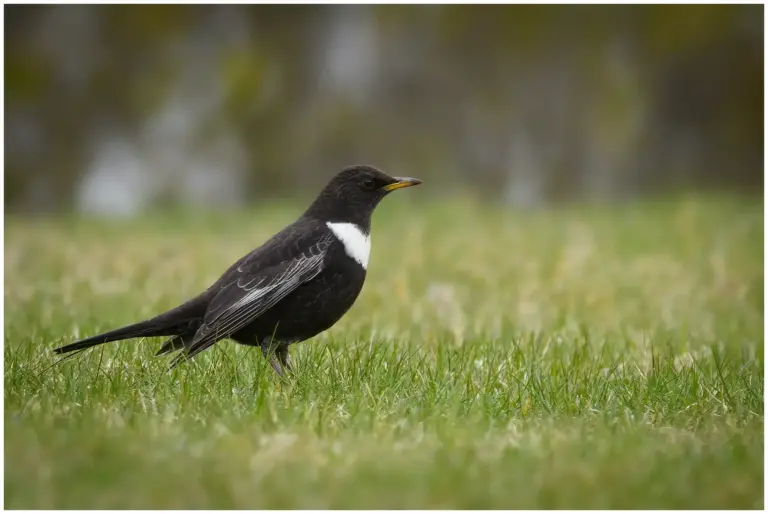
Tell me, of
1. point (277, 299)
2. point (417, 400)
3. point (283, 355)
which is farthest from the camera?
point (283, 355)

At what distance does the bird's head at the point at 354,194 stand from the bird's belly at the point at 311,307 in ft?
1.28

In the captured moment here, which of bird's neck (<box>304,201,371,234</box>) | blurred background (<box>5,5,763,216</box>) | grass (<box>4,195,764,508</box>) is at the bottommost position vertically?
grass (<box>4,195,764,508</box>)

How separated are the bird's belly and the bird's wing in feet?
0.22

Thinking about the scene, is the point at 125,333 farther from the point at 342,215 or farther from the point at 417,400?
the point at 417,400

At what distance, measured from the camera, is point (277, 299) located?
4.53 meters

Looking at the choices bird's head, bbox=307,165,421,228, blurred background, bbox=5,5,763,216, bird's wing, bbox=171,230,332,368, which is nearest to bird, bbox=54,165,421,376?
bird's wing, bbox=171,230,332,368

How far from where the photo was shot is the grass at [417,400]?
309 centimetres

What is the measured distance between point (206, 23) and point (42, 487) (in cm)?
1501

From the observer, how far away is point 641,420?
3.97m

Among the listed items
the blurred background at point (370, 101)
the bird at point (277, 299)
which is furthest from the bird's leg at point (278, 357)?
the blurred background at point (370, 101)

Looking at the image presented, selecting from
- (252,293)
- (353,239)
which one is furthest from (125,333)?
(353,239)

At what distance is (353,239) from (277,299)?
22.2 inches

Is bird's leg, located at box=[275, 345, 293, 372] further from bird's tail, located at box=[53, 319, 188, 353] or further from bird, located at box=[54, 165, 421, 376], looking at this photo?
bird's tail, located at box=[53, 319, 188, 353]

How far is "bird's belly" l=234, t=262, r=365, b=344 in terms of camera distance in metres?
4.61
